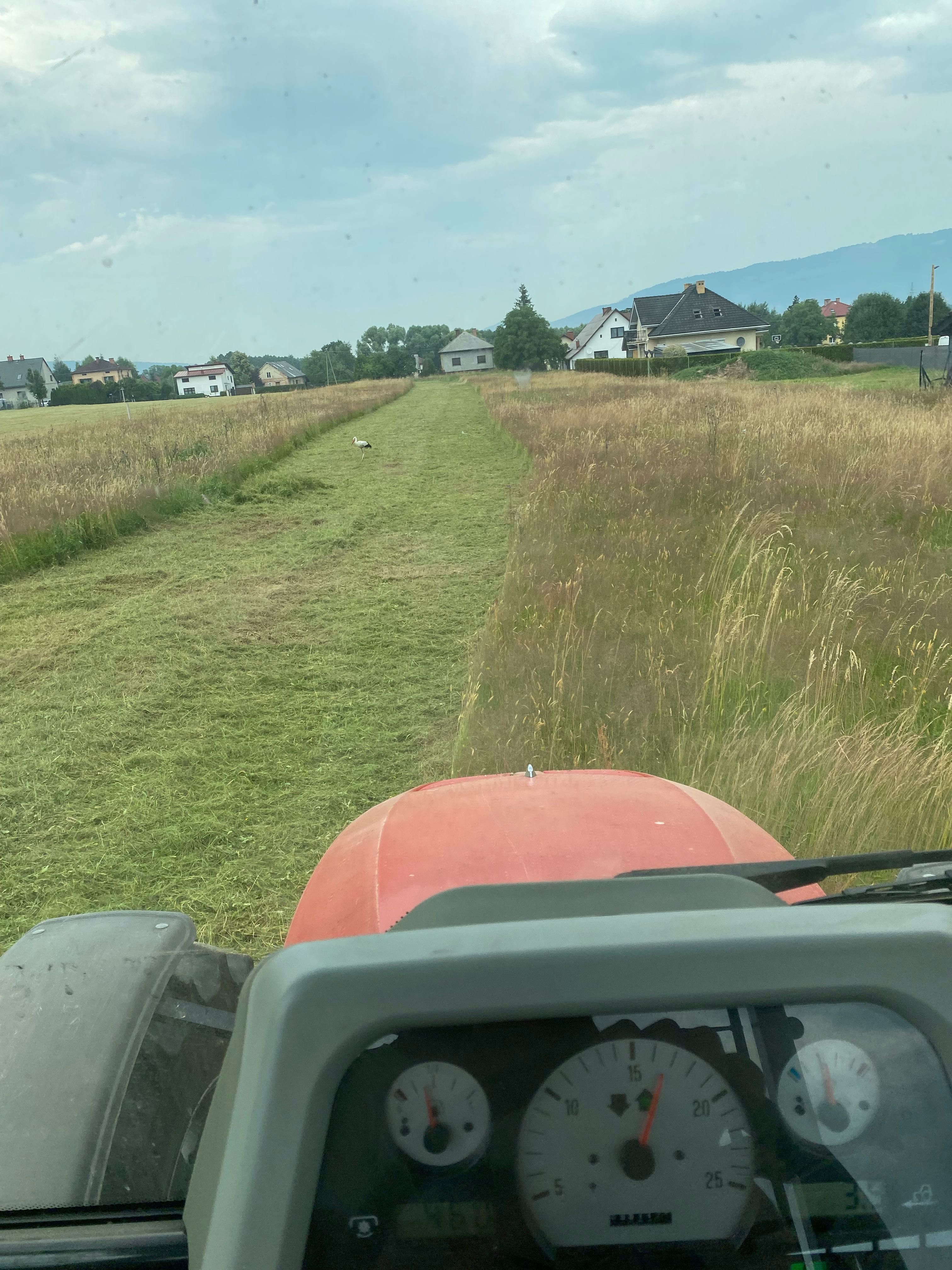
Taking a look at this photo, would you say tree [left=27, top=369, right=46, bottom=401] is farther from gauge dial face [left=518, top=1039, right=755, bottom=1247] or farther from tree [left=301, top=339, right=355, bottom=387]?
gauge dial face [left=518, top=1039, right=755, bottom=1247]

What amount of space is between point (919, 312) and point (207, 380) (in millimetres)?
61461

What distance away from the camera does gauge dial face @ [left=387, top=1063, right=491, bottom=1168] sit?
974 mm

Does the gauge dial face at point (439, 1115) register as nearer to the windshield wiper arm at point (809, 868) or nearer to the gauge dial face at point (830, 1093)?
the gauge dial face at point (830, 1093)

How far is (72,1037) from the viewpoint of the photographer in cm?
152

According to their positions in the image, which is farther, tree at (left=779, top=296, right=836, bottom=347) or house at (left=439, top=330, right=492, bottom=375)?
tree at (left=779, top=296, right=836, bottom=347)

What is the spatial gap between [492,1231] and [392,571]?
8.25 metres

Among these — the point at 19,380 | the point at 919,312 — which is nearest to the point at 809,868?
the point at 19,380

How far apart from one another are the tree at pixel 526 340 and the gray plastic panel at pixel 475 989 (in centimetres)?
4411

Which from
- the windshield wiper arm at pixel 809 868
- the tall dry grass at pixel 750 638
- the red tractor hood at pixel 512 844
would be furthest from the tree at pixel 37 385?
the windshield wiper arm at pixel 809 868

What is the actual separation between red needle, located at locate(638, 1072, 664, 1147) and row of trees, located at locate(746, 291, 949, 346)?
2780 inches

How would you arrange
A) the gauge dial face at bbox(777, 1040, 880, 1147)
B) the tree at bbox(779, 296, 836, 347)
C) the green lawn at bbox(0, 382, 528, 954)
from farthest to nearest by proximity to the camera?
the tree at bbox(779, 296, 836, 347), the green lawn at bbox(0, 382, 528, 954), the gauge dial face at bbox(777, 1040, 880, 1147)

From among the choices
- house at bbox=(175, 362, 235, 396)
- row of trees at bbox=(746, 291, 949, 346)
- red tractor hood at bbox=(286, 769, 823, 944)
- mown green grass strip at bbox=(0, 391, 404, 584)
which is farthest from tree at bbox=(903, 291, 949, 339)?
red tractor hood at bbox=(286, 769, 823, 944)

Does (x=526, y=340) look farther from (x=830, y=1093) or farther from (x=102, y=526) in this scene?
(x=830, y=1093)

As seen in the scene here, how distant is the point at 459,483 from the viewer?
14508 millimetres
